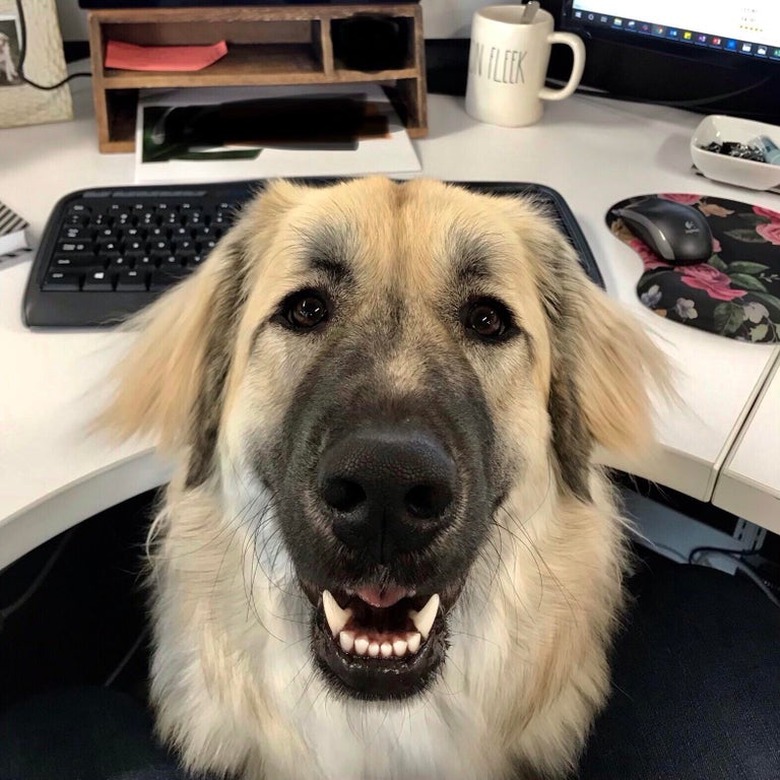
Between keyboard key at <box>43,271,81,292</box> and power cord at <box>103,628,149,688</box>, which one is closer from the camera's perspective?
keyboard key at <box>43,271,81,292</box>

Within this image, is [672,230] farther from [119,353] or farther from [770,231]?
[119,353]

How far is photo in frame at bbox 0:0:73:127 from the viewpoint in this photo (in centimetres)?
133

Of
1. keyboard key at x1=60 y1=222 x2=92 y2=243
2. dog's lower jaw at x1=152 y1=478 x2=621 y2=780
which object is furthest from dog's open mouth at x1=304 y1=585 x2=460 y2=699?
keyboard key at x1=60 y1=222 x2=92 y2=243

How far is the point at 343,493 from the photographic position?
0.64m

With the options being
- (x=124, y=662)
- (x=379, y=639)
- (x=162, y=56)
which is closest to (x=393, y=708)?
(x=379, y=639)

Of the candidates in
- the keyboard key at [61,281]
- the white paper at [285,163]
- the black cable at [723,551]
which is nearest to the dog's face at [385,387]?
the keyboard key at [61,281]

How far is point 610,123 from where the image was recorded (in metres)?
1.55

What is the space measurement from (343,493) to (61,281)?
0.52 metres

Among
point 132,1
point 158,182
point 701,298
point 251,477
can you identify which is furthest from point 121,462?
point 132,1

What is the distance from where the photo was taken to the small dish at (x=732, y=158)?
1295mm

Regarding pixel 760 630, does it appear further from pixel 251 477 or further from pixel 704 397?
pixel 251 477

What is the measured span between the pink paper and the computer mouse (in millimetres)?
748

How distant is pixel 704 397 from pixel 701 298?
7.0 inches

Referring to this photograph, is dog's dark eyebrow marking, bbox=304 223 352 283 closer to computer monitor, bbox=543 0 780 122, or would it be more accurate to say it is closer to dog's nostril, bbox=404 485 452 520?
dog's nostril, bbox=404 485 452 520
